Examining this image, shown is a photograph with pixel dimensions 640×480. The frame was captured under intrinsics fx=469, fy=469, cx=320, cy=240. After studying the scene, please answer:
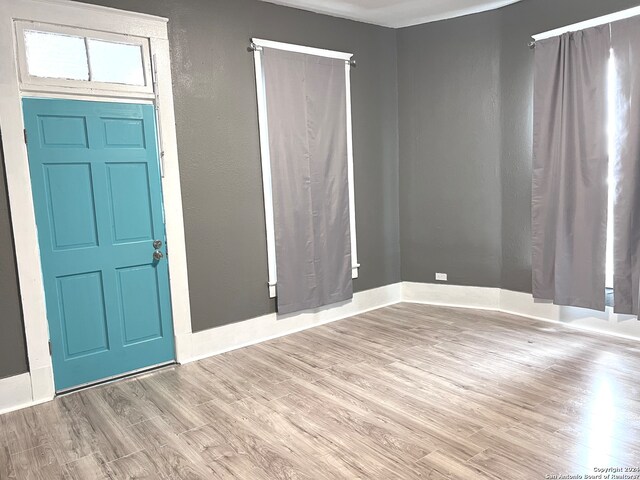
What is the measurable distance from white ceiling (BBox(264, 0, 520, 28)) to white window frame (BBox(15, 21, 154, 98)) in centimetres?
126

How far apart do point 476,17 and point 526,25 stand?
0.52 meters

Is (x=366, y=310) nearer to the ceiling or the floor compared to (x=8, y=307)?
nearer to the floor

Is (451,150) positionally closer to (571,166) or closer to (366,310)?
(571,166)

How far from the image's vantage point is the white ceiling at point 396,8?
4125mm

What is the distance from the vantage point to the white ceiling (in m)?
4.12

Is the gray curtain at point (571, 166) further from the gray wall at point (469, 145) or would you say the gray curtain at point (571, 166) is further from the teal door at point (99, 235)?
the teal door at point (99, 235)

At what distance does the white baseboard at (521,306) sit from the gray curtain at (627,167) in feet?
0.61

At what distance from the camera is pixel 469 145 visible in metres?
4.70

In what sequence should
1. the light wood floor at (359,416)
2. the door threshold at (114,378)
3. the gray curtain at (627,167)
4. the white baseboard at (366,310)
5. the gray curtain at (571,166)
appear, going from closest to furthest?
the light wood floor at (359,416)
the white baseboard at (366,310)
the door threshold at (114,378)
the gray curtain at (627,167)
the gray curtain at (571,166)

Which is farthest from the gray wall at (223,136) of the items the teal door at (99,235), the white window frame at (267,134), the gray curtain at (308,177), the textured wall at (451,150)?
the textured wall at (451,150)

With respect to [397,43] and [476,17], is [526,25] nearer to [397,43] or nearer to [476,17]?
[476,17]

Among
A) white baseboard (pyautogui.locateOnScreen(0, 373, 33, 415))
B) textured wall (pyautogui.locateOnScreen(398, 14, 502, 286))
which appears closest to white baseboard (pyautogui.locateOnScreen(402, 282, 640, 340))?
textured wall (pyautogui.locateOnScreen(398, 14, 502, 286))

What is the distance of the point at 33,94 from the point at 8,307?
1.36 m

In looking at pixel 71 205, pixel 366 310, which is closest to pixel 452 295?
pixel 366 310
